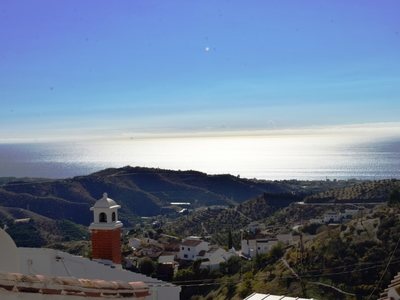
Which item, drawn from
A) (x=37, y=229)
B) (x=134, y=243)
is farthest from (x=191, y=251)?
(x=37, y=229)

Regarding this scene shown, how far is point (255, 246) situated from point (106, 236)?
2898cm

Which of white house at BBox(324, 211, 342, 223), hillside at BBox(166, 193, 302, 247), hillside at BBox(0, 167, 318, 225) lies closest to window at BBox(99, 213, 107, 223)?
white house at BBox(324, 211, 342, 223)

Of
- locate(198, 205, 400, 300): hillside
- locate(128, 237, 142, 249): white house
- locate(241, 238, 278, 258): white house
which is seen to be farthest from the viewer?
locate(128, 237, 142, 249): white house

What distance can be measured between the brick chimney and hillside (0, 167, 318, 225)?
7770cm

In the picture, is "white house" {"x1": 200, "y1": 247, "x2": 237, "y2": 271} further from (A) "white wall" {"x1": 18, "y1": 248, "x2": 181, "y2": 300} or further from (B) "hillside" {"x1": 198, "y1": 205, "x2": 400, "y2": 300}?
(A) "white wall" {"x1": 18, "y1": 248, "x2": 181, "y2": 300}

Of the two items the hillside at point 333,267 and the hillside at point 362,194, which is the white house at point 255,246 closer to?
the hillside at point 333,267

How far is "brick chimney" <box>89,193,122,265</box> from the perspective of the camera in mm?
10273

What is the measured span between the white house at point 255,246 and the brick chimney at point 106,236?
27.9m

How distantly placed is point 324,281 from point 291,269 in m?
3.35

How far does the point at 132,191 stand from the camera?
106 metres

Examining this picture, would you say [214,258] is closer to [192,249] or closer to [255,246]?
[192,249]

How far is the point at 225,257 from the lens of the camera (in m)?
35.2

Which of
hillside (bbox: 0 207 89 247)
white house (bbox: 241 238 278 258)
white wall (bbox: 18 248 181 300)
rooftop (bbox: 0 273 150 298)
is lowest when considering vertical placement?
hillside (bbox: 0 207 89 247)

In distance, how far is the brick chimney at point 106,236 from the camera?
33.7 ft
